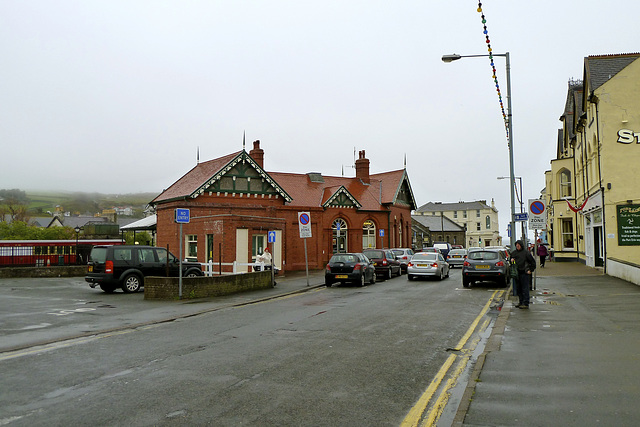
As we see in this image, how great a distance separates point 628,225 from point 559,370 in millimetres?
17997

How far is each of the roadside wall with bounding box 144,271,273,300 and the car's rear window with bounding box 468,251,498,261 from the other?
9255 mm

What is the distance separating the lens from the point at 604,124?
22.0 m

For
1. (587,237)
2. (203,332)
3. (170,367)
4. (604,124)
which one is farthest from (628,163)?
(170,367)

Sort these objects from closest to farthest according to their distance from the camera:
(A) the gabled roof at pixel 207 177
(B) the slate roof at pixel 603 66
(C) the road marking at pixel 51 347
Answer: (C) the road marking at pixel 51 347
(B) the slate roof at pixel 603 66
(A) the gabled roof at pixel 207 177

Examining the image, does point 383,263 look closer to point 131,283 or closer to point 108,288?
point 131,283

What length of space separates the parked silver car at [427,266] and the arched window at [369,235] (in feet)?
53.8

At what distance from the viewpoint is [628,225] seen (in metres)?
21.5

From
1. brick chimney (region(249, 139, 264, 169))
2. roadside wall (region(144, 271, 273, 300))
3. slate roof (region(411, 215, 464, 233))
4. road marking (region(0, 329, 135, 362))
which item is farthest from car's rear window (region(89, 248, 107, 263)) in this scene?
slate roof (region(411, 215, 464, 233))

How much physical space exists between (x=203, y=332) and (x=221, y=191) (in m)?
20.1

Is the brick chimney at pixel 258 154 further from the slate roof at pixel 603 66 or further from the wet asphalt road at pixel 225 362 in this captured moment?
the wet asphalt road at pixel 225 362

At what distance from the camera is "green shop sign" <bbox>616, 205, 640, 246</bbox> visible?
21312 mm

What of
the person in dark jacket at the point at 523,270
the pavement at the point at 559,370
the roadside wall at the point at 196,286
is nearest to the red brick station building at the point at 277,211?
the roadside wall at the point at 196,286

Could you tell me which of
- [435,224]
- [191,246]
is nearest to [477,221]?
[435,224]

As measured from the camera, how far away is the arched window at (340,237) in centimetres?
3834
